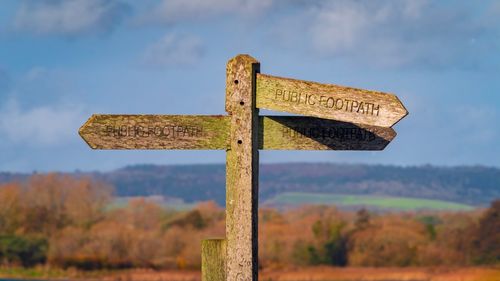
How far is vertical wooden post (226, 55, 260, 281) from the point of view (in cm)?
996

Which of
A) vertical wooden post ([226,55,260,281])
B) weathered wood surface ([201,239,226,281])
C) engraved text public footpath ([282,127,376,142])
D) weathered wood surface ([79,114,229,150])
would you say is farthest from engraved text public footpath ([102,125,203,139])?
weathered wood surface ([201,239,226,281])

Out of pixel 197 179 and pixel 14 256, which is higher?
pixel 197 179

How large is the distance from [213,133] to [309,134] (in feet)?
2.12

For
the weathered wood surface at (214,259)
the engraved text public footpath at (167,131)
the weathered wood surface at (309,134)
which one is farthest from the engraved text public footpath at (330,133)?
the weathered wood surface at (214,259)

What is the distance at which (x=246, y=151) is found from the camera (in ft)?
32.8

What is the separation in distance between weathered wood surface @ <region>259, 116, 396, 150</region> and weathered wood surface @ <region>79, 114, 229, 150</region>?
29 cm

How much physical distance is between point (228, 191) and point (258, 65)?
870 mm

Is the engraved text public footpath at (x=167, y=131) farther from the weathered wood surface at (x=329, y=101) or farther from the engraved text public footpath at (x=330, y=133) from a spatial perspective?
the engraved text public footpath at (x=330, y=133)

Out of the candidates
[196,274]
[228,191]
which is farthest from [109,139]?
[196,274]

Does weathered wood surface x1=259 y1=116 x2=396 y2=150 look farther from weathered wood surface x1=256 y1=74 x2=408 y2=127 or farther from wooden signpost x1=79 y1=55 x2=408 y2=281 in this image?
weathered wood surface x1=256 y1=74 x2=408 y2=127

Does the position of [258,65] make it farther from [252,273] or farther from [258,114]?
[252,273]

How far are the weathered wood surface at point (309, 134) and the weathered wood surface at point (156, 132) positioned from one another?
291 millimetres

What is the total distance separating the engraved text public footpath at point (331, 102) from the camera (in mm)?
9805

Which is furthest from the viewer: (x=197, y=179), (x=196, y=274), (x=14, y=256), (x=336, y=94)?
(x=197, y=179)
